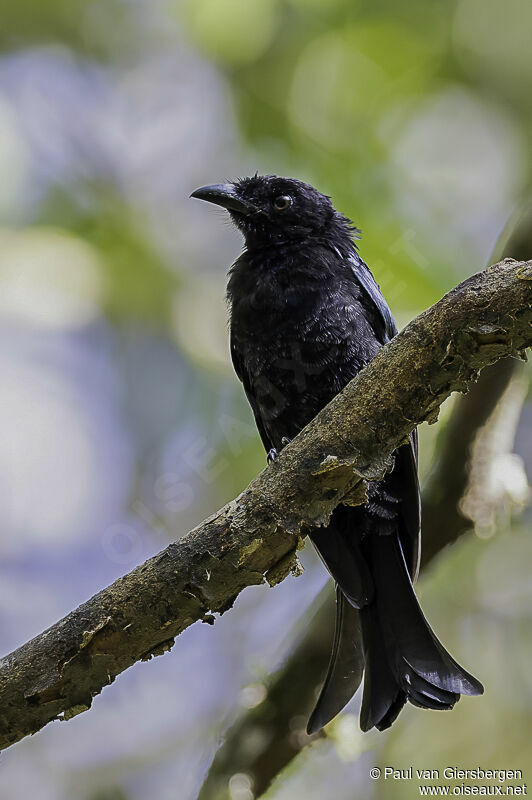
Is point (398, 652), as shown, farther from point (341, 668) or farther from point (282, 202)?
point (282, 202)

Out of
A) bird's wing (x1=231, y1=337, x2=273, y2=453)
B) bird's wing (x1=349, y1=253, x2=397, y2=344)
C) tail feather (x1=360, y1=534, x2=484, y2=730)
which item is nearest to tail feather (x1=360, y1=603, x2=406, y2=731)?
tail feather (x1=360, y1=534, x2=484, y2=730)

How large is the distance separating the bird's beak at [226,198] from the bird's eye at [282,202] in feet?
0.36

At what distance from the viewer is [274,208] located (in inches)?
157

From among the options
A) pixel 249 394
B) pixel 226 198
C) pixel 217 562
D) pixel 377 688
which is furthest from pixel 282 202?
pixel 377 688

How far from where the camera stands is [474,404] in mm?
3662

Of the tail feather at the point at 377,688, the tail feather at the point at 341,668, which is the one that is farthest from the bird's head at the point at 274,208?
the tail feather at the point at 377,688

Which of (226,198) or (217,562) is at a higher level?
(226,198)

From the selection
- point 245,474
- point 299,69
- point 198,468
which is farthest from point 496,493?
point 299,69

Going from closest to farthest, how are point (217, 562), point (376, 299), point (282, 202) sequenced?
point (217, 562) → point (376, 299) → point (282, 202)

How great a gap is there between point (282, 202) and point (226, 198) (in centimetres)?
29

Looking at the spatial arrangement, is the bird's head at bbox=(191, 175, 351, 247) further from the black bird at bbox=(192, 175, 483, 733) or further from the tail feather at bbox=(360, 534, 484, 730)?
the tail feather at bbox=(360, 534, 484, 730)

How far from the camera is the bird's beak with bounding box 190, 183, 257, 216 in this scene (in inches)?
158

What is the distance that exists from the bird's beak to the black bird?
0.41m

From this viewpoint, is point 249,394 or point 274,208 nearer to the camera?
point 249,394
